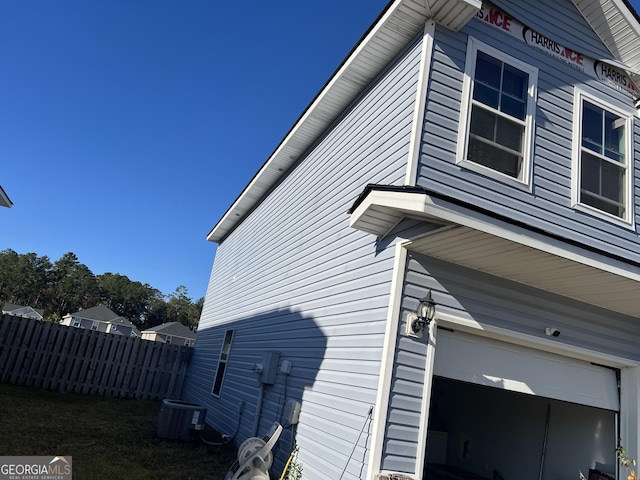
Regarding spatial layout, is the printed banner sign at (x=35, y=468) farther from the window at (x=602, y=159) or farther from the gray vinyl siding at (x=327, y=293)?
the window at (x=602, y=159)

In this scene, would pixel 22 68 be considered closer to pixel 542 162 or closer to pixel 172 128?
pixel 172 128

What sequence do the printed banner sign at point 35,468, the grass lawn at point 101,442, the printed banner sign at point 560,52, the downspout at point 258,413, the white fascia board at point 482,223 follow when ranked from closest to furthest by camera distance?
the white fascia board at point 482,223 < the printed banner sign at point 35,468 < the printed banner sign at point 560,52 < the grass lawn at point 101,442 < the downspout at point 258,413

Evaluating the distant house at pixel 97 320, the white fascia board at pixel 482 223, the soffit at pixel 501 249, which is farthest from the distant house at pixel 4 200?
the distant house at pixel 97 320

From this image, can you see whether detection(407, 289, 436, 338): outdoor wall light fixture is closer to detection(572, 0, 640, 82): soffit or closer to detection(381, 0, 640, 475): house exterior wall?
detection(381, 0, 640, 475): house exterior wall

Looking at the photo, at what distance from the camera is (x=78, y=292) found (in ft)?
232

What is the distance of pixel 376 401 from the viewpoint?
152 inches

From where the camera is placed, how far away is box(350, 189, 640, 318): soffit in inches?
144

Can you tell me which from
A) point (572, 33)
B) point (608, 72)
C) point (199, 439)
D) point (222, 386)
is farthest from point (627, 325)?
point (222, 386)

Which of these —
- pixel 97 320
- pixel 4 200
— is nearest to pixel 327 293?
pixel 4 200

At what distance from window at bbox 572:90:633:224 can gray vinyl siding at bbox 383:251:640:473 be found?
1297 millimetres

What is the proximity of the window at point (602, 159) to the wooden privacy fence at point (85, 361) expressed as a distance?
40.9 feet

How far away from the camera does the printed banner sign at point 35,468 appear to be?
Result: 15.5 ft

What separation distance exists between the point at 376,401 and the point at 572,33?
5484mm

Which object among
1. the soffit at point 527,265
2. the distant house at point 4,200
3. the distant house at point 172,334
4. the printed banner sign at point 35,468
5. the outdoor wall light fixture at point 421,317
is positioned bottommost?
the printed banner sign at point 35,468
